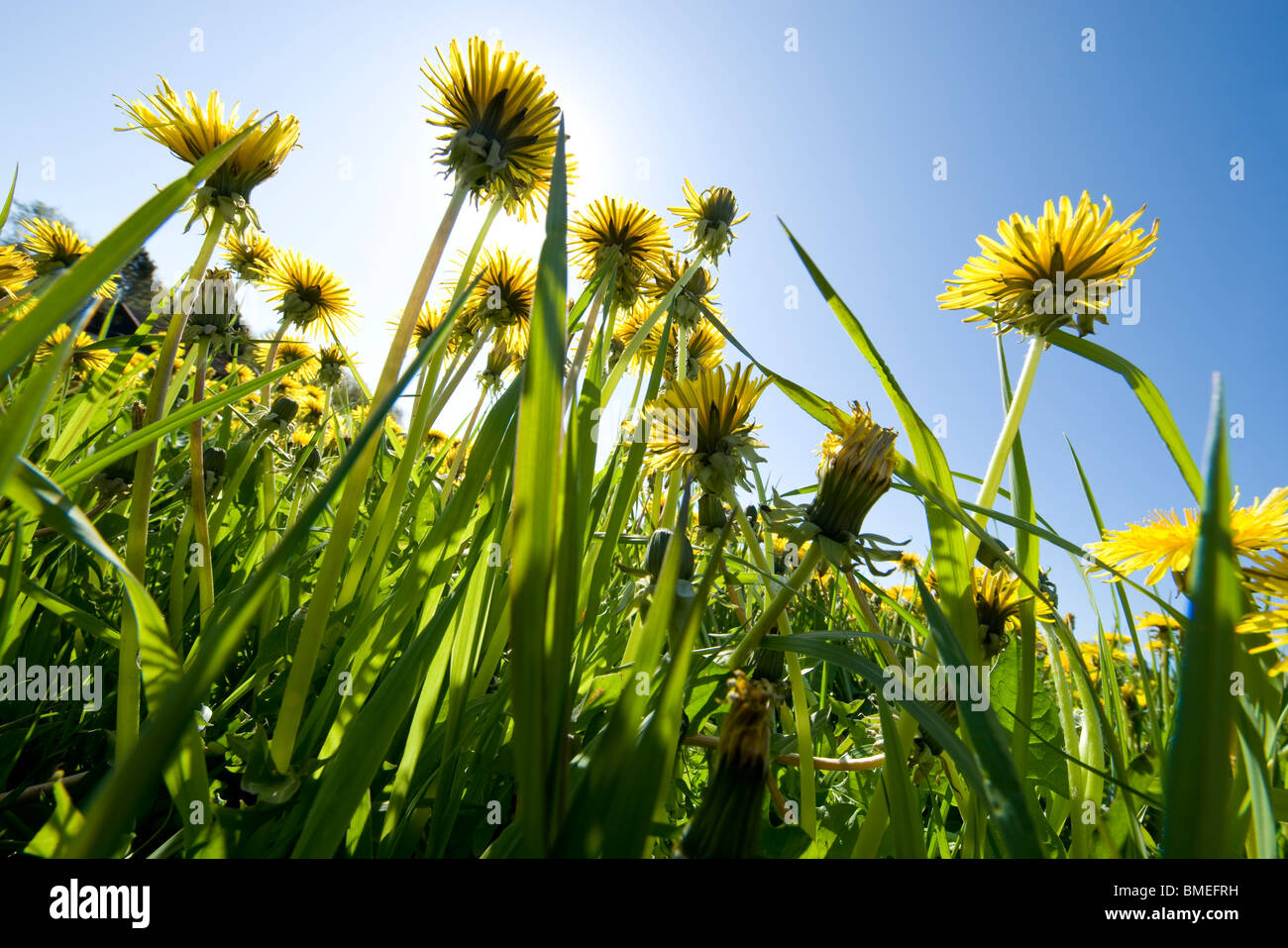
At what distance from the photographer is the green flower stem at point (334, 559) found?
58 centimetres

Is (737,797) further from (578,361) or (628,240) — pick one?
(628,240)

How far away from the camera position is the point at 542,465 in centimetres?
29

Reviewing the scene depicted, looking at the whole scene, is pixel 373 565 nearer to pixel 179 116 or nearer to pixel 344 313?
Answer: pixel 179 116

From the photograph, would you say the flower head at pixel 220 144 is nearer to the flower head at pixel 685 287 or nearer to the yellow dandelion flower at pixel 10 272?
the yellow dandelion flower at pixel 10 272

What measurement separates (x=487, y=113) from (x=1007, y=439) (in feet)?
2.43

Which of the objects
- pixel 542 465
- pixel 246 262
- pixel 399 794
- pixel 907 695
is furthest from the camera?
pixel 246 262

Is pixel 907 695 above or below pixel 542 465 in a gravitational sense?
below

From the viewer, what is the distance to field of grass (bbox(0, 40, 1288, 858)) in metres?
0.29

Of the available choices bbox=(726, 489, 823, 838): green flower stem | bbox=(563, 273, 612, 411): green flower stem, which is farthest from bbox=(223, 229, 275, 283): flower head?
bbox=(726, 489, 823, 838): green flower stem

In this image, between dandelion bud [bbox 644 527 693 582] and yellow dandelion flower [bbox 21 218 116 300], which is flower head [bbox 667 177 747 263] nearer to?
dandelion bud [bbox 644 527 693 582]

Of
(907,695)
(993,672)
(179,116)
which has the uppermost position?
(179,116)
